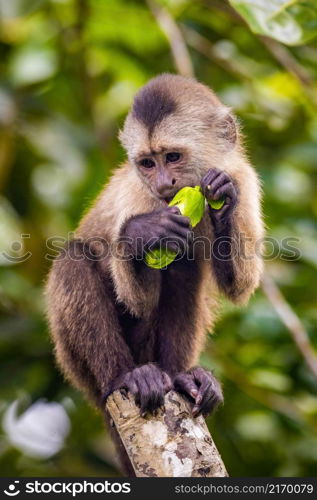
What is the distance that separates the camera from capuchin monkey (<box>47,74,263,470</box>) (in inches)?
224

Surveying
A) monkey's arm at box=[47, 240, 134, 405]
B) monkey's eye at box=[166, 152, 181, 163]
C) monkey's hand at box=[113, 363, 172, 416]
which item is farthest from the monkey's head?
monkey's hand at box=[113, 363, 172, 416]

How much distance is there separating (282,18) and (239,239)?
1.69 metres

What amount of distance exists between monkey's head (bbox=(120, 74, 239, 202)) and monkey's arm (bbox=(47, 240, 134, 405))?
0.87m

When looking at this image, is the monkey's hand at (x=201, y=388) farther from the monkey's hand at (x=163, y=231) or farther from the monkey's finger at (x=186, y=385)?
the monkey's hand at (x=163, y=231)

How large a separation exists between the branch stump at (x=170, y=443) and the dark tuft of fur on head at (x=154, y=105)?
2.36m

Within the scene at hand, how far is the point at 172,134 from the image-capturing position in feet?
20.4

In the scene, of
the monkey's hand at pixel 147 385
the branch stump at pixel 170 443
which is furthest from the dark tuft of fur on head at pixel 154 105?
the branch stump at pixel 170 443

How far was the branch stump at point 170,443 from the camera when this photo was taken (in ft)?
14.1

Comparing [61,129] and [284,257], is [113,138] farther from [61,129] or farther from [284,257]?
[284,257]

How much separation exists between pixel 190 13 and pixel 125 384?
15.5 feet

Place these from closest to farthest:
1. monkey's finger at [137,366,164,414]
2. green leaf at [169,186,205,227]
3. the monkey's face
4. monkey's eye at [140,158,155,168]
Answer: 1. monkey's finger at [137,366,164,414]
2. green leaf at [169,186,205,227]
3. the monkey's face
4. monkey's eye at [140,158,155,168]

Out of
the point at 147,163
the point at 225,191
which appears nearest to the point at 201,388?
the point at 225,191

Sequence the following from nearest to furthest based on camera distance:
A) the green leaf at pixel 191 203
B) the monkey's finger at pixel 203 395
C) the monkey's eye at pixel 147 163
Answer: the monkey's finger at pixel 203 395 < the green leaf at pixel 191 203 < the monkey's eye at pixel 147 163

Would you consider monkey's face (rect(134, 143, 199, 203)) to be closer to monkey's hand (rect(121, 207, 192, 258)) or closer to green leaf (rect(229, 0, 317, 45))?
monkey's hand (rect(121, 207, 192, 258))
